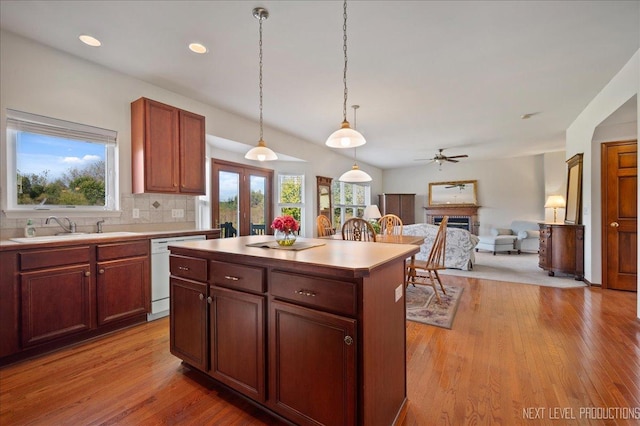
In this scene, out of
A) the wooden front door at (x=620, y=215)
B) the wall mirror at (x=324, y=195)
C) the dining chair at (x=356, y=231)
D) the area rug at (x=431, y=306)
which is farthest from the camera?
the wall mirror at (x=324, y=195)

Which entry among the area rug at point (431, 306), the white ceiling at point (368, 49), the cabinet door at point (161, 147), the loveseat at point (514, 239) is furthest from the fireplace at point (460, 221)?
the cabinet door at point (161, 147)

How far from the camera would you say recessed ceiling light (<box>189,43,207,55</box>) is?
103 inches

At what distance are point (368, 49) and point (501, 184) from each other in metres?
7.67

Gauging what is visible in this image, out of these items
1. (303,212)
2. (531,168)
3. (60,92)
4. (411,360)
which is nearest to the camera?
(411,360)

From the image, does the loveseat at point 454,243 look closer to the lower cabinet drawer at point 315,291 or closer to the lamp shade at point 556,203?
the lamp shade at point 556,203

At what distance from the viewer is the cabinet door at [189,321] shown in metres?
1.87

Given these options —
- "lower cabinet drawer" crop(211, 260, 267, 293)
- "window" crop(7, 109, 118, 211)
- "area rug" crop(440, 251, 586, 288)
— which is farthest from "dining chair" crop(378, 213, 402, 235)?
"window" crop(7, 109, 118, 211)

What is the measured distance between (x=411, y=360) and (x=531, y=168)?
8.28 meters

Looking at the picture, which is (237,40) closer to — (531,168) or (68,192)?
(68,192)

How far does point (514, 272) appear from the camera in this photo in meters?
5.26

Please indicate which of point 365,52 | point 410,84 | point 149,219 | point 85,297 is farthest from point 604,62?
point 85,297

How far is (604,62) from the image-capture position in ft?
9.77

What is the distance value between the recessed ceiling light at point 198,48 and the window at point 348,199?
490 cm

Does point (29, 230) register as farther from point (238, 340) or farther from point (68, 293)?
point (238, 340)
